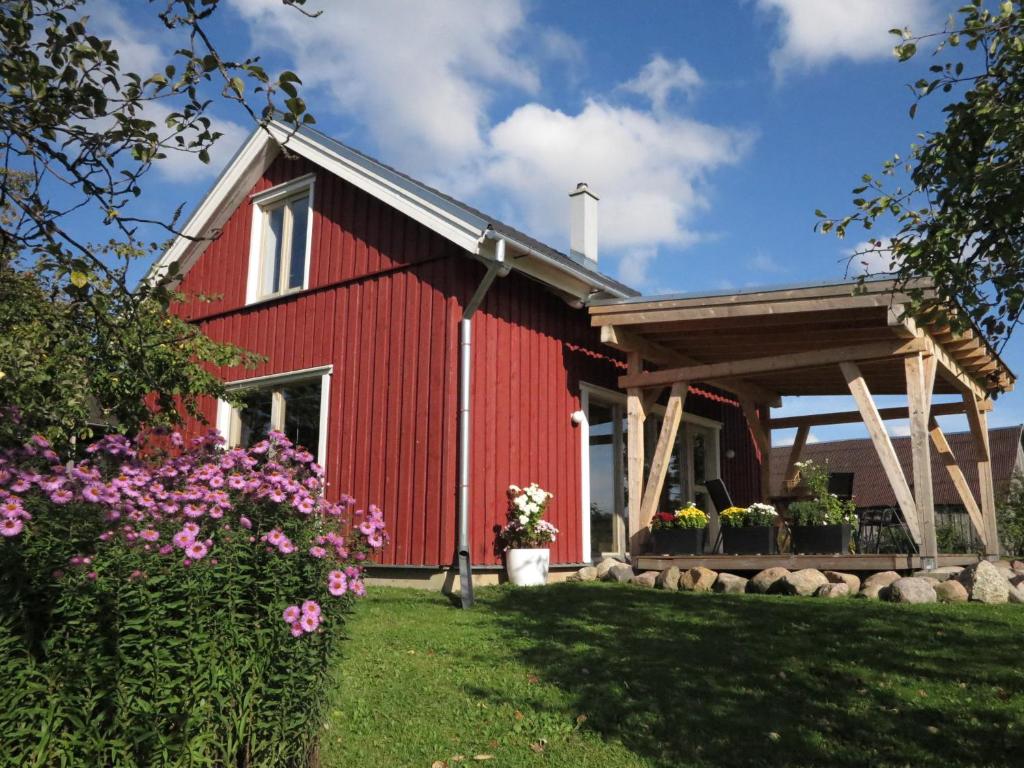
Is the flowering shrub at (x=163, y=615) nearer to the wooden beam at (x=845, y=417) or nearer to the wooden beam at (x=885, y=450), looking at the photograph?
the wooden beam at (x=885, y=450)

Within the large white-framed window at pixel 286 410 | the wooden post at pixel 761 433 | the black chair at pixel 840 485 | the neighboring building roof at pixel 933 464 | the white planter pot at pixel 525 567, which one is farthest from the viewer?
the neighboring building roof at pixel 933 464

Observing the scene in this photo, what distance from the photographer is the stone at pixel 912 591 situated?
6.89 m

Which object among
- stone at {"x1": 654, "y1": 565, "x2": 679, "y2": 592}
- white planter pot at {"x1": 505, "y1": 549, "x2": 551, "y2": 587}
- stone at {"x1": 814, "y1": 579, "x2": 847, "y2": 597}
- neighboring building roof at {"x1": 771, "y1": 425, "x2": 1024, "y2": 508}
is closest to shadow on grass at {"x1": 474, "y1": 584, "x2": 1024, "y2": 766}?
stone at {"x1": 814, "y1": 579, "x2": 847, "y2": 597}

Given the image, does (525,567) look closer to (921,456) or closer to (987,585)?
(921,456)

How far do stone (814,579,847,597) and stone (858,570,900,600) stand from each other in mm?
115

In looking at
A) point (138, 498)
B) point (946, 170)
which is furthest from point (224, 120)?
point (946, 170)

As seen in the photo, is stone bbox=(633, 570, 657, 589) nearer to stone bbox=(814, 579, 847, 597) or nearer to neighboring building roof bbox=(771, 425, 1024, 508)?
stone bbox=(814, 579, 847, 597)

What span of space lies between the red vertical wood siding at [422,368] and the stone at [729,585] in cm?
199

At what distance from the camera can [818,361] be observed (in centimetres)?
843

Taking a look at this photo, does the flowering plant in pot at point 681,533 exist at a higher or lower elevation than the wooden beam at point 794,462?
lower

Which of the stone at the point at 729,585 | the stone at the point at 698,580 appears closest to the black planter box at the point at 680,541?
the stone at the point at 698,580

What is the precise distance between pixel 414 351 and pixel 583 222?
489cm

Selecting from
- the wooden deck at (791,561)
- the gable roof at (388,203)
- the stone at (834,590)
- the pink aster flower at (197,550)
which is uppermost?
the gable roof at (388,203)

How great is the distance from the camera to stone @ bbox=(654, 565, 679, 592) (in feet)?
26.8
